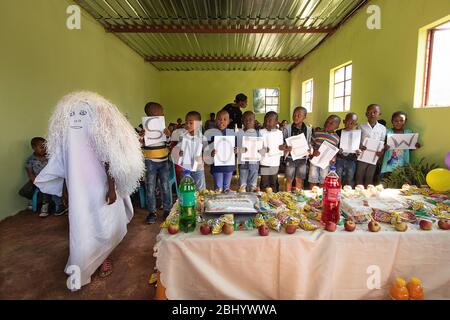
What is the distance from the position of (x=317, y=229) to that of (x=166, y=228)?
878 millimetres

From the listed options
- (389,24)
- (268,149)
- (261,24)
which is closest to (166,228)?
(268,149)

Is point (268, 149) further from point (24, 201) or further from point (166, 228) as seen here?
point (24, 201)

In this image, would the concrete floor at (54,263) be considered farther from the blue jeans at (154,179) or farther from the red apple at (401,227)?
the red apple at (401,227)

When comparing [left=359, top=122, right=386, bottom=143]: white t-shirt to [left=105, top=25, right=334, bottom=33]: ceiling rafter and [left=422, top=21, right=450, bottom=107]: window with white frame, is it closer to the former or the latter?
Result: [left=422, top=21, right=450, bottom=107]: window with white frame

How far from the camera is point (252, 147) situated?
3.20 m

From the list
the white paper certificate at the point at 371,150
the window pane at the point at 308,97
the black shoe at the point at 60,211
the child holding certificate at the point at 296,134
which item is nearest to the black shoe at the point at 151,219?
the black shoe at the point at 60,211

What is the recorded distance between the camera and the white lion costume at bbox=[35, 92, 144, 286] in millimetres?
2088

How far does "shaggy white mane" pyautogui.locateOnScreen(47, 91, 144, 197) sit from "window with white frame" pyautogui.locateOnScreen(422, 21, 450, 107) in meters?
3.88

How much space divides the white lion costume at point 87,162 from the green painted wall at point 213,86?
1038 centimetres

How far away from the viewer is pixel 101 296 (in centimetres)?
213

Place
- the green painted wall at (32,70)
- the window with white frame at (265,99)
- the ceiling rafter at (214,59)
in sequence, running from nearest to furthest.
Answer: the green painted wall at (32,70) → the ceiling rafter at (214,59) → the window with white frame at (265,99)

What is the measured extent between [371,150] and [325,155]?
0.66 meters

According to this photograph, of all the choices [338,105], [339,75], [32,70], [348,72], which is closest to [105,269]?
[32,70]

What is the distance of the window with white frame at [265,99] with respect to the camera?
40.8ft
